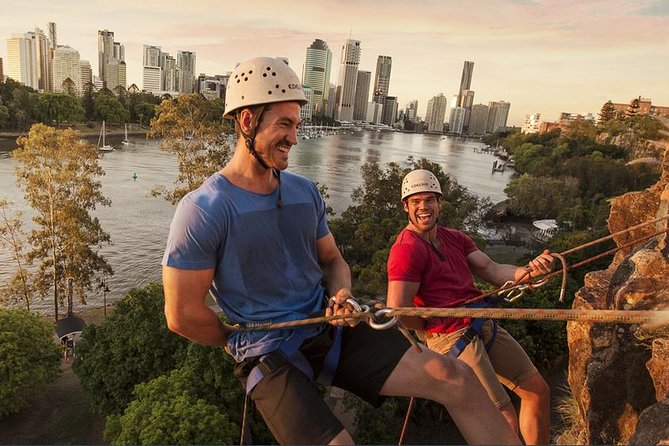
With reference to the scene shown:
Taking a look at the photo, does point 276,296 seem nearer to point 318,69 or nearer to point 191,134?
point 191,134

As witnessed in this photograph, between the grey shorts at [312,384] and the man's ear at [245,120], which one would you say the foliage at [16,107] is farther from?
the grey shorts at [312,384]

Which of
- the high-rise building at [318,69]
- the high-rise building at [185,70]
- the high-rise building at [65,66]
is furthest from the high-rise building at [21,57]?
the high-rise building at [318,69]

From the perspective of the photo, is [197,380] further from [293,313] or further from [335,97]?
[335,97]

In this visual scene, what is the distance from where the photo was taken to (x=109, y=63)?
6344 inches

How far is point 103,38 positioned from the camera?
165250 millimetres

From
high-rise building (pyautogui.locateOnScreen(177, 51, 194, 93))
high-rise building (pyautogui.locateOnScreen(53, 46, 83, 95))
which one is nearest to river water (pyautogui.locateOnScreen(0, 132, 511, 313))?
high-rise building (pyautogui.locateOnScreen(53, 46, 83, 95))

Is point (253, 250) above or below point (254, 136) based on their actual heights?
below

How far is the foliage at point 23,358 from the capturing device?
37.2 ft

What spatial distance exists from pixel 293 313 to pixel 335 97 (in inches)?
7920

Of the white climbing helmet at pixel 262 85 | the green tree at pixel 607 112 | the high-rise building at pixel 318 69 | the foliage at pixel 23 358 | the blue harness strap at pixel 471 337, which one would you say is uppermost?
the high-rise building at pixel 318 69

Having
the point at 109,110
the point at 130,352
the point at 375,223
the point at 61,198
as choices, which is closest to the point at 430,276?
the point at 130,352

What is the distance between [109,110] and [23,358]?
59489 mm

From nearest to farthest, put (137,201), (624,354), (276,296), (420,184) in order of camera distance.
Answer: (276,296), (420,184), (624,354), (137,201)

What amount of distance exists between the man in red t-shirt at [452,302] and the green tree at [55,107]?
6426 cm
